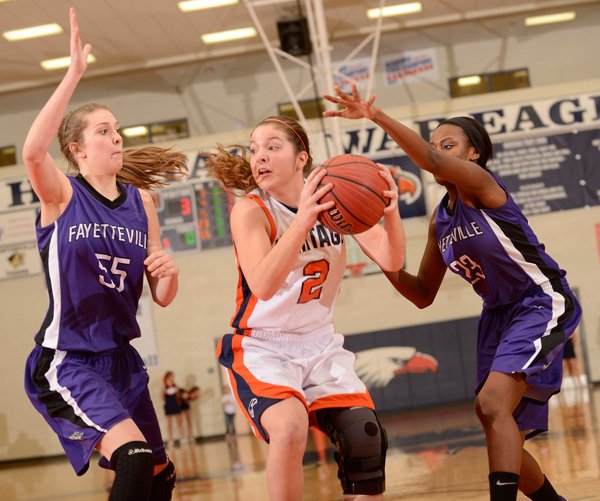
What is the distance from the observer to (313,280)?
11.7 feet

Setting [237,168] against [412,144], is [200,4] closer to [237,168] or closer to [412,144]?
[237,168]

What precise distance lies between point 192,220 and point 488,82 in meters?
5.81

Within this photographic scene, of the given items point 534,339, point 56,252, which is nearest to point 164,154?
point 56,252

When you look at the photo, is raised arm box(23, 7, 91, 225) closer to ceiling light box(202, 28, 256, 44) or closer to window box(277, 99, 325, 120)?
ceiling light box(202, 28, 256, 44)

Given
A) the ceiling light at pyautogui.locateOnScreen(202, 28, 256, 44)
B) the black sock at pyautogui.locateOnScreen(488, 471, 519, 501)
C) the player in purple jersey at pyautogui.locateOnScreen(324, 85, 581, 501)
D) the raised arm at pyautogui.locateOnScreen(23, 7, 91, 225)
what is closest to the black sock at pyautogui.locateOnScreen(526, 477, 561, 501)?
the player in purple jersey at pyautogui.locateOnScreen(324, 85, 581, 501)

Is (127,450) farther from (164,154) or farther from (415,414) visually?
(415,414)

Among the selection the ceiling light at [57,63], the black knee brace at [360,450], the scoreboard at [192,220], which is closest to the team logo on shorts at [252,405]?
the black knee brace at [360,450]

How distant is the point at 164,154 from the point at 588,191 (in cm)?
1121

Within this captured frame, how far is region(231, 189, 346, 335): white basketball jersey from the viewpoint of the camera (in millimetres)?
3508

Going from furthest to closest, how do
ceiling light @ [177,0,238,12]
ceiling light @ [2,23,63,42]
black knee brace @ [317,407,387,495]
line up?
ceiling light @ [2,23,63,42]
ceiling light @ [177,0,238,12]
black knee brace @ [317,407,387,495]

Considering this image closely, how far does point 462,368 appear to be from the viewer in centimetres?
1384

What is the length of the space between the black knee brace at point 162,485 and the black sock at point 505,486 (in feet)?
4.79

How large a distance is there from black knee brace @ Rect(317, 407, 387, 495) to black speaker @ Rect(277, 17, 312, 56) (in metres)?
10.9

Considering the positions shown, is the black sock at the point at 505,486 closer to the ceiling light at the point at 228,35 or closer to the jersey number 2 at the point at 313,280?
the jersey number 2 at the point at 313,280
